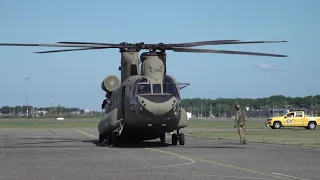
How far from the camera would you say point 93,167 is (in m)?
14.9

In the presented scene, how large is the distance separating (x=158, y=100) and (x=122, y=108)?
108 inches

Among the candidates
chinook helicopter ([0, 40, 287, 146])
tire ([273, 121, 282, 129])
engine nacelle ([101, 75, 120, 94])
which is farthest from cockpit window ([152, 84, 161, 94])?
tire ([273, 121, 282, 129])

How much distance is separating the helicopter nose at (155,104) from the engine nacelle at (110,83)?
6.21 m

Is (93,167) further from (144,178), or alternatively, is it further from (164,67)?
(164,67)

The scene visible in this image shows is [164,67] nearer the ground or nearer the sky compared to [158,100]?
nearer the sky

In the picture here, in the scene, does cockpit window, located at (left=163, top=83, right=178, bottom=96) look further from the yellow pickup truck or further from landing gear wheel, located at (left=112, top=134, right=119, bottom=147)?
the yellow pickup truck

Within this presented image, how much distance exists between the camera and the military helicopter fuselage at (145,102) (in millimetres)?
22844

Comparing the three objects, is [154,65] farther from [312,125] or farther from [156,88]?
[312,125]

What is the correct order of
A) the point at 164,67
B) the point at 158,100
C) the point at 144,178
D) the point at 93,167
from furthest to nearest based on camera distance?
the point at 164,67 → the point at 158,100 → the point at 93,167 → the point at 144,178

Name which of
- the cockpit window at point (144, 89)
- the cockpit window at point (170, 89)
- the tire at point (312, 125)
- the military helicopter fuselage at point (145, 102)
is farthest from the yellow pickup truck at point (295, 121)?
the cockpit window at point (144, 89)

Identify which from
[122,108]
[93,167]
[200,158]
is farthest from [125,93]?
[93,167]

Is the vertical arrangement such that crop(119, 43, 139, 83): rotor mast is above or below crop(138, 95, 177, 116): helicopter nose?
above

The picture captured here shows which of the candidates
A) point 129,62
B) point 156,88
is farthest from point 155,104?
point 129,62

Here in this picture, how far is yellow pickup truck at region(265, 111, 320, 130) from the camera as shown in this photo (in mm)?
54844
